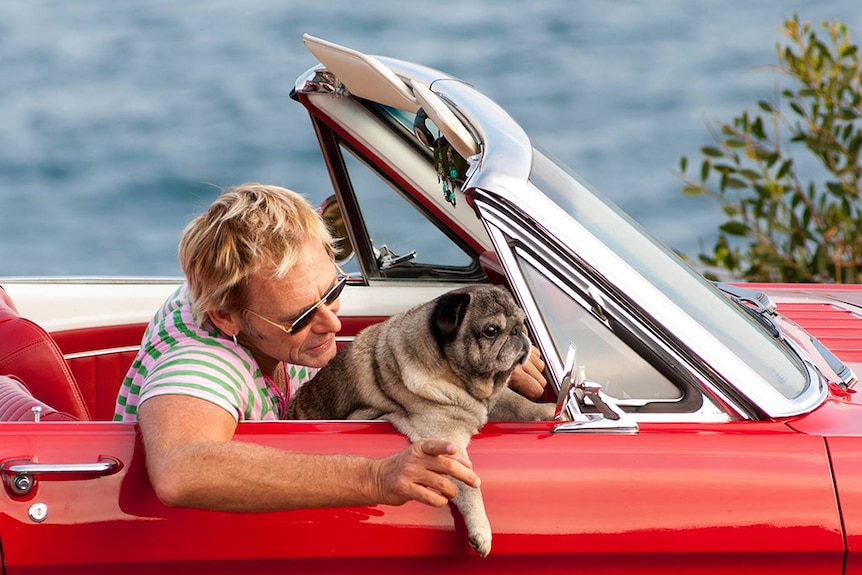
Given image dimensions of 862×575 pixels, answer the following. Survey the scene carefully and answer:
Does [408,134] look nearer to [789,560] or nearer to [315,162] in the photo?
[789,560]

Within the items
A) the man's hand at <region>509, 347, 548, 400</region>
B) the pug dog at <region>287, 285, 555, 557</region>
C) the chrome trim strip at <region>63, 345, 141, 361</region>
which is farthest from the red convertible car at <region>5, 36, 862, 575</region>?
the chrome trim strip at <region>63, 345, 141, 361</region>

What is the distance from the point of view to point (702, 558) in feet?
7.15

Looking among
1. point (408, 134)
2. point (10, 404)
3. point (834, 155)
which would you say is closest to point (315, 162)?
point (834, 155)

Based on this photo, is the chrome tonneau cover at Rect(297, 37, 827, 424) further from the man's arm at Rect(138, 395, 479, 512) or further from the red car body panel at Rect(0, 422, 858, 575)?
the man's arm at Rect(138, 395, 479, 512)

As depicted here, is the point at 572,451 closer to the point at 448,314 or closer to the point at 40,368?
the point at 448,314

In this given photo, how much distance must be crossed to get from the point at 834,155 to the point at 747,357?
12.5 ft

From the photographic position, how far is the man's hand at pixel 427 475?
2.05 m

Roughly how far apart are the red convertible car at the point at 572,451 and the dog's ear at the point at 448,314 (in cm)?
18

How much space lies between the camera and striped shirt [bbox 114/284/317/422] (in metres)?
2.28

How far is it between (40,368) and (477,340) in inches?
40.3

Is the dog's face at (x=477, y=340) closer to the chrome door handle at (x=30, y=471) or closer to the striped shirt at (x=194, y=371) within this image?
the striped shirt at (x=194, y=371)

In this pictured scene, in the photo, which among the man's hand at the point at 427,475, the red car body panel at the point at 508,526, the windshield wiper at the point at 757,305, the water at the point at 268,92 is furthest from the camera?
the water at the point at 268,92

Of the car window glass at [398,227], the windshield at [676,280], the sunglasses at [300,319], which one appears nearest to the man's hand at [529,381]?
the windshield at [676,280]

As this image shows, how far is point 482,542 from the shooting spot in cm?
213
